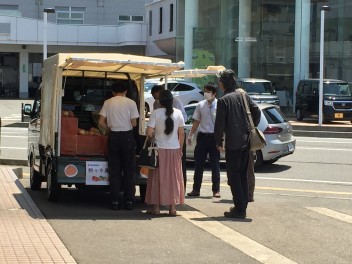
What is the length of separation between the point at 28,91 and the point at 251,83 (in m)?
28.4

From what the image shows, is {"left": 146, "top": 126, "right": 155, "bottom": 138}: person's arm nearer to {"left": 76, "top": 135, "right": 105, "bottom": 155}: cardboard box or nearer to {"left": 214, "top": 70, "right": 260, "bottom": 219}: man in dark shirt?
{"left": 214, "top": 70, "right": 260, "bottom": 219}: man in dark shirt

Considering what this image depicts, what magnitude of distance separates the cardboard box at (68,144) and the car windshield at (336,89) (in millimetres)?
20256

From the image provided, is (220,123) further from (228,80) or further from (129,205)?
(129,205)

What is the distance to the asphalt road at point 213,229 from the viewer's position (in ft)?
24.7

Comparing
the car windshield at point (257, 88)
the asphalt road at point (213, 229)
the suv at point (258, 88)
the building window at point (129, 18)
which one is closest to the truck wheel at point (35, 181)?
the asphalt road at point (213, 229)

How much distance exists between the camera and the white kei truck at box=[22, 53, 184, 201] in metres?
10.4

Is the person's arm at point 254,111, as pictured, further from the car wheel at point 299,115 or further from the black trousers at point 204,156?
the car wheel at point 299,115

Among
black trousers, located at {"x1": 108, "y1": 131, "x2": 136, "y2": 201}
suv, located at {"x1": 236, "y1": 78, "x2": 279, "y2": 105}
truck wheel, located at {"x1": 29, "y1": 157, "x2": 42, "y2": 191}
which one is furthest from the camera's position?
suv, located at {"x1": 236, "y1": 78, "x2": 279, "y2": 105}

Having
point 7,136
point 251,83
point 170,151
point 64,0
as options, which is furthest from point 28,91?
point 170,151

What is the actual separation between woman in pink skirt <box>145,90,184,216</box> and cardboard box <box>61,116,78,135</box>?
1.56 metres

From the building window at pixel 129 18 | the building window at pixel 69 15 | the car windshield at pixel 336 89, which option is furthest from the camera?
the building window at pixel 129 18

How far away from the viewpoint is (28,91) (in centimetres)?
5503

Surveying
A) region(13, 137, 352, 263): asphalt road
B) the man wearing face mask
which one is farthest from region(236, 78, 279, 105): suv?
the man wearing face mask

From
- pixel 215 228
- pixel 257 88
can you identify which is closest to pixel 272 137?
pixel 215 228
